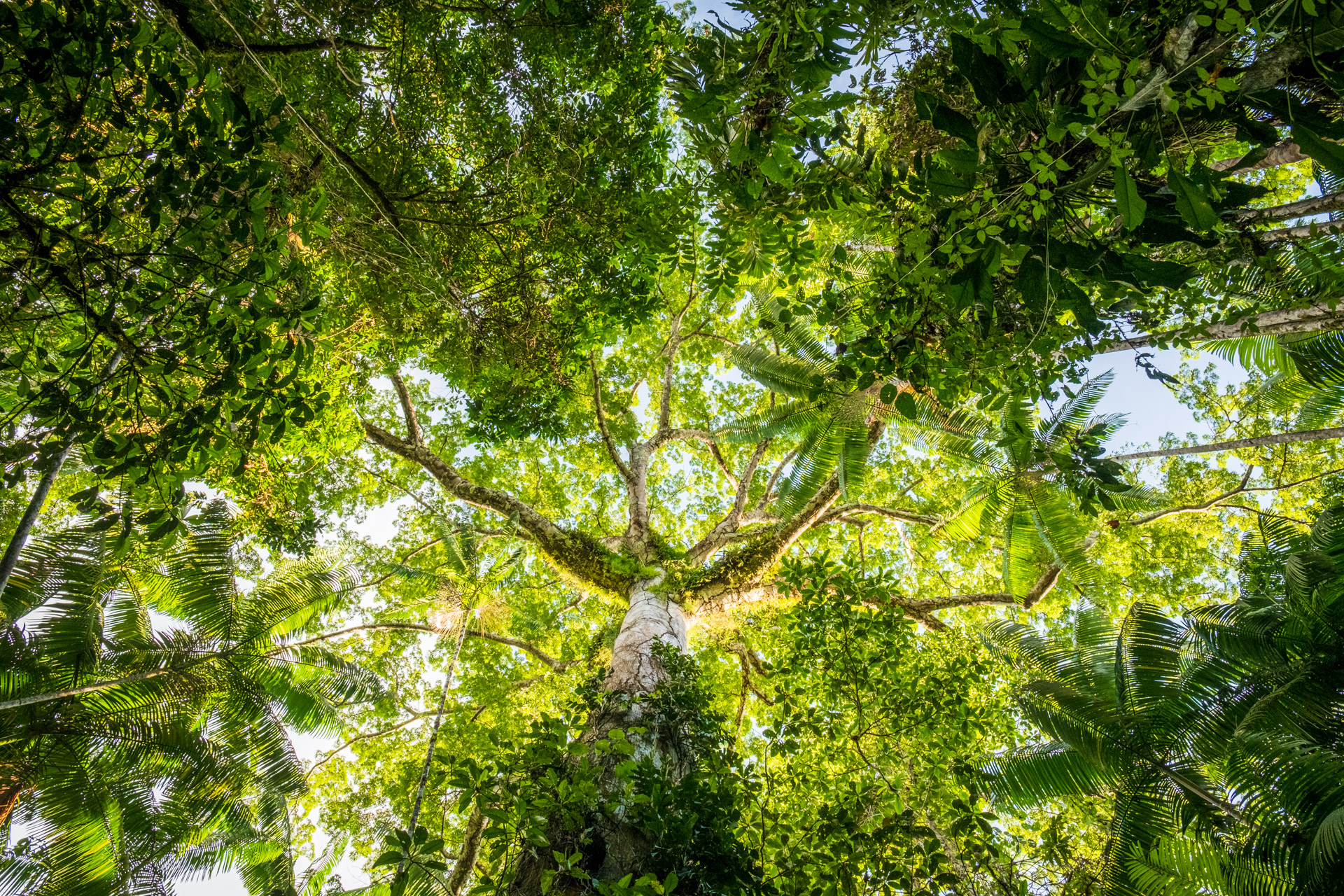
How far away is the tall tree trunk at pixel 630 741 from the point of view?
3.29 meters

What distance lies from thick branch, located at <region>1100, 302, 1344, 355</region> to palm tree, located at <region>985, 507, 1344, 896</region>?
214 cm

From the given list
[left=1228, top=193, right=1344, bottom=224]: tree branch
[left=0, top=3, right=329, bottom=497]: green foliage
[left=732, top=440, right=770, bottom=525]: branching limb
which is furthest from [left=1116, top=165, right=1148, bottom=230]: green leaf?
[left=732, top=440, right=770, bottom=525]: branching limb

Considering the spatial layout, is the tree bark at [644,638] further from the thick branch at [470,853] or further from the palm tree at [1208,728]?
the palm tree at [1208,728]

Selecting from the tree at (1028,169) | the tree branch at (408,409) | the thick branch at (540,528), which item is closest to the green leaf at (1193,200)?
the tree at (1028,169)

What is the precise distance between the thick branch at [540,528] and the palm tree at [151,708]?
1864 mm

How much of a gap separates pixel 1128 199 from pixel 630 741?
4152 mm

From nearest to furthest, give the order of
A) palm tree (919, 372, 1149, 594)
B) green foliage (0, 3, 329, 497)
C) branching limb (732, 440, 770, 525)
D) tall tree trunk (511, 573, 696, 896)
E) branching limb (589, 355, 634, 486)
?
green foliage (0, 3, 329, 497) → tall tree trunk (511, 573, 696, 896) → palm tree (919, 372, 1149, 594) → branching limb (589, 355, 634, 486) → branching limb (732, 440, 770, 525)

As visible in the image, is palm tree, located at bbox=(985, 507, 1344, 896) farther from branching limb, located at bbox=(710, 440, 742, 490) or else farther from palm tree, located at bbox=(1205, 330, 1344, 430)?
branching limb, located at bbox=(710, 440, 742, 490)

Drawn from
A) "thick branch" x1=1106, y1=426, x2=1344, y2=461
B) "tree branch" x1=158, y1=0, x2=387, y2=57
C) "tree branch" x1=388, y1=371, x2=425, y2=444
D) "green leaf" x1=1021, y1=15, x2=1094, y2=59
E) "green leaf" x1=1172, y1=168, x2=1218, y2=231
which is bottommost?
"thick branch" x1=1106, y1=426, x2=1344, y2=461

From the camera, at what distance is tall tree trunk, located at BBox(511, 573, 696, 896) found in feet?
10.8

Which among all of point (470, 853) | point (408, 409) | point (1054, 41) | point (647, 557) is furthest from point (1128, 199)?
point (408, 409)

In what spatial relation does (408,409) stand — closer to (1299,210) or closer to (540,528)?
(540,528)

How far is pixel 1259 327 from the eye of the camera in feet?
11.9

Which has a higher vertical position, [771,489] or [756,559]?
[771,489]
